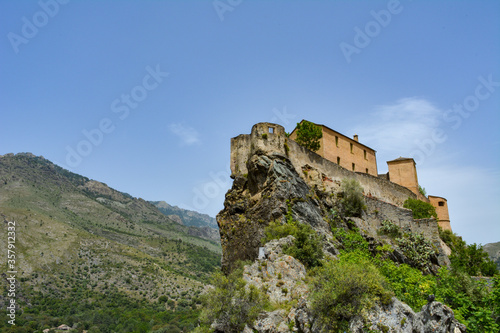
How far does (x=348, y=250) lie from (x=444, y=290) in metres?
9.63

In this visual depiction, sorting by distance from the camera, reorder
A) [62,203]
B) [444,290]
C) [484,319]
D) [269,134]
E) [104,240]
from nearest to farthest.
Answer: [484,319] → [444,290] → [269,134] → [104,240] → [62,203]

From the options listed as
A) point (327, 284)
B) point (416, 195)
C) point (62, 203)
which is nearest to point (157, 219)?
point (62, 203)

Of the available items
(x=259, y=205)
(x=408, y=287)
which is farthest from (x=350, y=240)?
(x=408, y=287)

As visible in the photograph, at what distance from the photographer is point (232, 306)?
49.3 ft

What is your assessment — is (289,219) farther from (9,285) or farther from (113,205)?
(113,205)

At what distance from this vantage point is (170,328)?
6594cm

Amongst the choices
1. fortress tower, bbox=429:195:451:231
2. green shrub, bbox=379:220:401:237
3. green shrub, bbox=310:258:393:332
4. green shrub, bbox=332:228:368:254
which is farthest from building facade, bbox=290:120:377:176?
green shrub, bbox=310:258:393:332

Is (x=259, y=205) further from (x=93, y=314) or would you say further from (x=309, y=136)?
(x=93, y=314)

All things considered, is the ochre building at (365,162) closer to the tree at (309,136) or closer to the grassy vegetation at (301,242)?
the tree at (309,136)

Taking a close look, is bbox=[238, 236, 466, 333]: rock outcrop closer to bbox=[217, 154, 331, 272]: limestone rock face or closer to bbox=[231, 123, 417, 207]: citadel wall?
bbox=[217, 154, 331, 272]: limestone rock face

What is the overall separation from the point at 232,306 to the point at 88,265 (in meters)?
73.4

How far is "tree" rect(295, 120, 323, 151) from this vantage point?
34969mm

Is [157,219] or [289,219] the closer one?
[289,219]

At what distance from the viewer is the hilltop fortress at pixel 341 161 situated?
2811 centimetres
